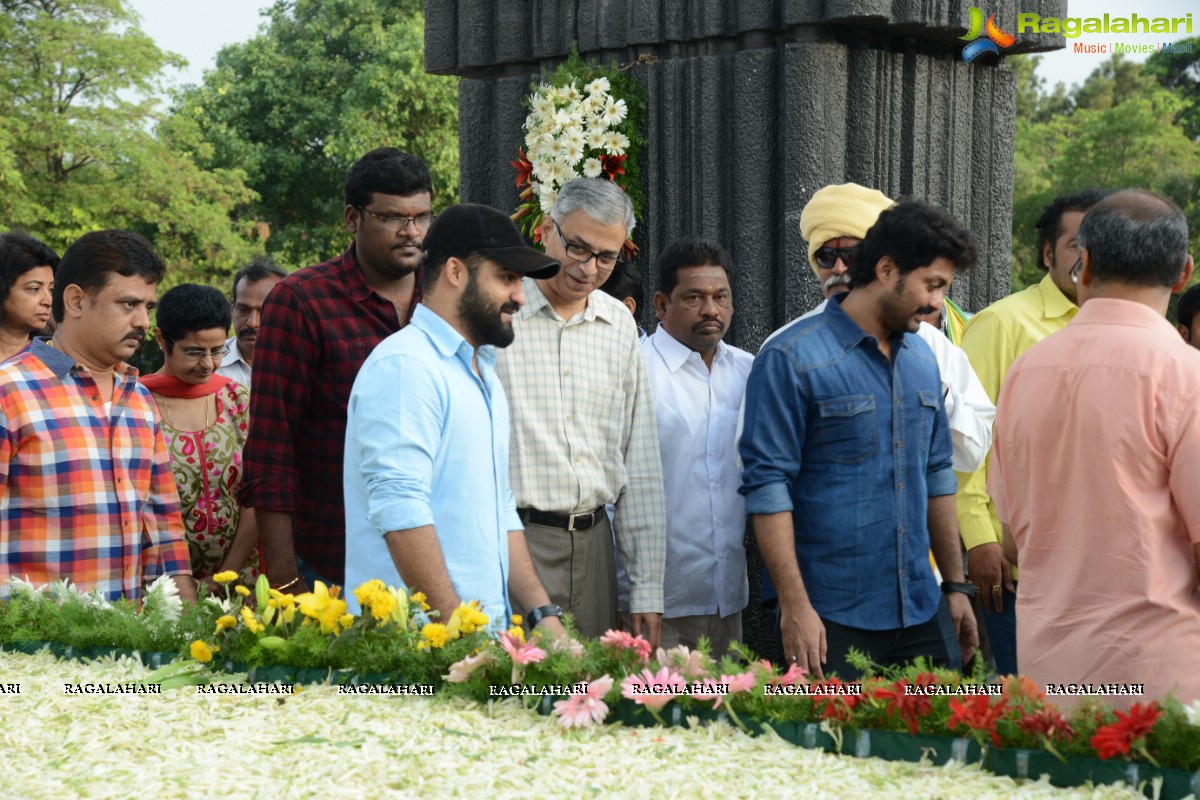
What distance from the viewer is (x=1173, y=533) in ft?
9.23

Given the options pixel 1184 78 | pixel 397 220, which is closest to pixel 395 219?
pixel 397 220

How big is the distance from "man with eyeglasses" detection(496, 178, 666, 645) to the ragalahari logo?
1.95 metres

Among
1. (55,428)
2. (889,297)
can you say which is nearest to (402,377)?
(55,428)

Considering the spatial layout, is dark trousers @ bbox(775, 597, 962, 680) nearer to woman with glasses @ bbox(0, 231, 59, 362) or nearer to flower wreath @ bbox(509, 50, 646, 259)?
flower wreath @ bbox(509, 50, 646, 259)

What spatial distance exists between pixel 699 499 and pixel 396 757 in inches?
78.3

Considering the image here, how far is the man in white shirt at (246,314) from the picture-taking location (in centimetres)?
559

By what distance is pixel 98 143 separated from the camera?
2414 cm

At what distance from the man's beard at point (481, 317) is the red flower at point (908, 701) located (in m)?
1.26

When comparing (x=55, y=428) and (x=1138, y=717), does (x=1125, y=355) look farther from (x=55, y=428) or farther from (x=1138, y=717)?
(x=55, y=428)

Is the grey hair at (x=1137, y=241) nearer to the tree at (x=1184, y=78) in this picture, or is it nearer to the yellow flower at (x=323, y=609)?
the yellow flower at (x=323, y=609)

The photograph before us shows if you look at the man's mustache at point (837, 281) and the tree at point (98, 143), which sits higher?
the tree at point (98, 143)

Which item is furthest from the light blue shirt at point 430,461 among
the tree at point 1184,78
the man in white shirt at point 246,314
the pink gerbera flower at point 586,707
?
the tree at point 1184,78

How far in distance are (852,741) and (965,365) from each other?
6.48 feet

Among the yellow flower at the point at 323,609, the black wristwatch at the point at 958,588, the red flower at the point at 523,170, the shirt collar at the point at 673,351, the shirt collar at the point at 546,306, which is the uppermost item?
the red flower at the point at 523,170
